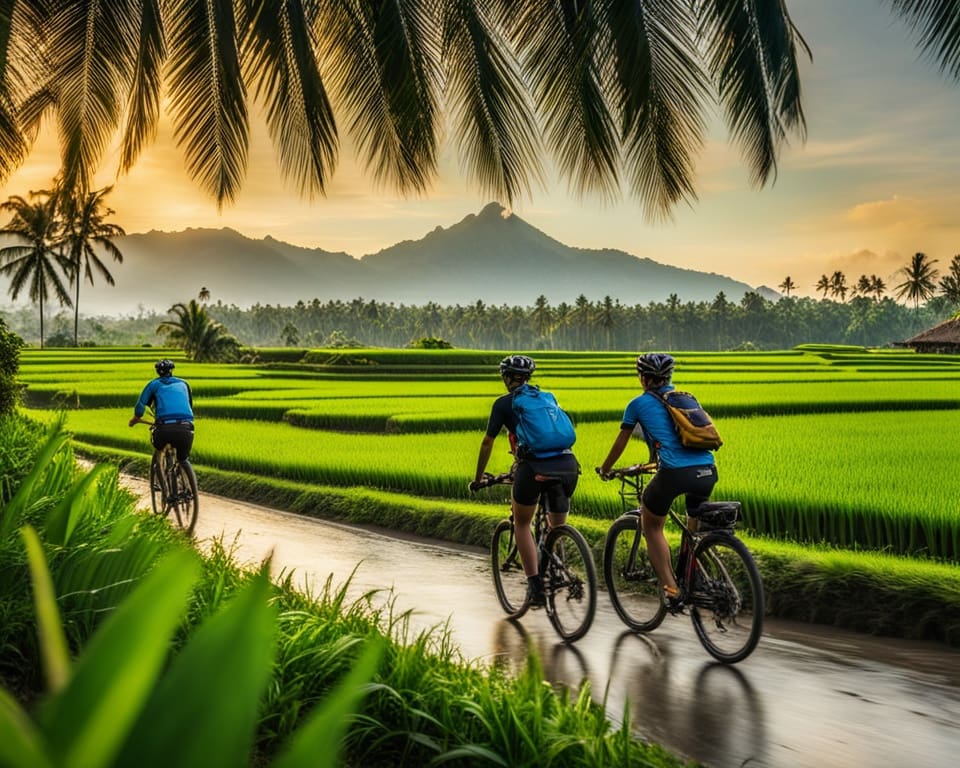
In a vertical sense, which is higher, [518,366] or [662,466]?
[518,366]

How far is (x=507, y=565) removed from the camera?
7.93 m

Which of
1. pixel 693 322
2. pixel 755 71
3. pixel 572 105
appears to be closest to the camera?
pixel 755 71

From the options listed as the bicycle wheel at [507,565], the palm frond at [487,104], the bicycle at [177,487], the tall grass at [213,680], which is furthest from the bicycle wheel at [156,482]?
the palm frond at [487,104]

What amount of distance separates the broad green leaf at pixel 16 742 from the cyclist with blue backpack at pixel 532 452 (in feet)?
19.9

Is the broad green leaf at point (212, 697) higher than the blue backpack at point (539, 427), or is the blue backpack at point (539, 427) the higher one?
the broad green leaf at point (212, 697)

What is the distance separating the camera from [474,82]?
544 centimetres

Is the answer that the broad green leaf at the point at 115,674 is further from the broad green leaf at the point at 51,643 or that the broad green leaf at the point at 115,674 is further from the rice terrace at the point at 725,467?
the rice terrace at the point at 725,467

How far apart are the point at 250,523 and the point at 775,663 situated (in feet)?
24.6

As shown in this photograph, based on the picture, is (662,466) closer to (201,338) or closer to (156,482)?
(156,482)

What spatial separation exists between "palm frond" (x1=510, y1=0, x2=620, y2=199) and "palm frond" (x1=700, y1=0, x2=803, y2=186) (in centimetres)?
59

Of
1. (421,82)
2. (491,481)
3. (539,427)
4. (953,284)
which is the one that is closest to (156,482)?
(491,481)

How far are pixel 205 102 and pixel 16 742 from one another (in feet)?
18.9

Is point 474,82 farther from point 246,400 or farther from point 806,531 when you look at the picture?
point 246,400

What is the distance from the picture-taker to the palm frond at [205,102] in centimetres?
594
